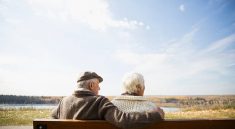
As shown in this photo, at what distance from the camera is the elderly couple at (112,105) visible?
2.26 m

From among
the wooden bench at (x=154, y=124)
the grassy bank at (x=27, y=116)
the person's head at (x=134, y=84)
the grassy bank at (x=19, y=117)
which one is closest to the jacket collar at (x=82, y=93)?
the person's head at (x=134, y=84)

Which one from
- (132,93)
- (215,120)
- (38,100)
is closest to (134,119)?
(132,93)

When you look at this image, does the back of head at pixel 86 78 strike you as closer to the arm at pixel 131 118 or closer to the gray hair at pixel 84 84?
the gray hair at pixel 84 84

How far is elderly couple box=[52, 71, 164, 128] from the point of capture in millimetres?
2260

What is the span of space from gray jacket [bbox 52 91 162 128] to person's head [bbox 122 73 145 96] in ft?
0.99

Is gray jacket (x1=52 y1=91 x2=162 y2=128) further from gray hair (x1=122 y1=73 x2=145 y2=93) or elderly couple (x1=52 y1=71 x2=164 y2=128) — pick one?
gray hair (x1=122 y1=73 x2=145 y2=93)

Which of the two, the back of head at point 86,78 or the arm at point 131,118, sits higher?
the back of head at point 86,78

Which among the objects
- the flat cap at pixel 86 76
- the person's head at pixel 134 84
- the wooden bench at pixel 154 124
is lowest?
the wooden bench at pixel 154 124

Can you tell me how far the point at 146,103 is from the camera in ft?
8.23

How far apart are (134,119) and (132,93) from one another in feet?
1.42

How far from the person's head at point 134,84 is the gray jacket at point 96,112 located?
0.99ft

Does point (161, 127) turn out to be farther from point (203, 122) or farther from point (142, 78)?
point (142, 78)

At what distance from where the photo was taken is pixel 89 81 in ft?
8.97

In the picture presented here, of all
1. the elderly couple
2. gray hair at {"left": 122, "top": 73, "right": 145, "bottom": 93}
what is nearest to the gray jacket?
the elderly couple
